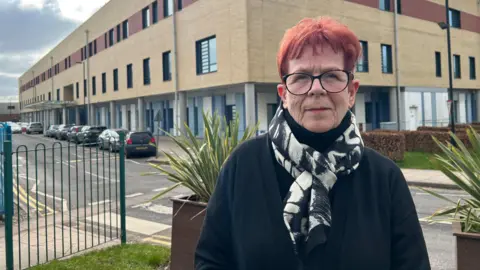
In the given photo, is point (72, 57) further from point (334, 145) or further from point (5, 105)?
point (5, 105)

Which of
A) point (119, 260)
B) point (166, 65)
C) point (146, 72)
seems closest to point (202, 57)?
point (166, 65)

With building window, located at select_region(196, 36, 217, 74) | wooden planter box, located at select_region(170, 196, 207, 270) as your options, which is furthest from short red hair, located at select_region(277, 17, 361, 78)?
building window, located at select_region(196, 36, 217, 74)

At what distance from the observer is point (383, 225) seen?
5.77ft

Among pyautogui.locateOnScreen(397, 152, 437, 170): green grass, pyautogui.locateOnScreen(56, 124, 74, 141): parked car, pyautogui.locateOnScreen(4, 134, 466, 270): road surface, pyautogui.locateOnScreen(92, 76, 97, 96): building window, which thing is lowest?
pyautogui.locateOnScreen(4, 134, 466, 270): road surface

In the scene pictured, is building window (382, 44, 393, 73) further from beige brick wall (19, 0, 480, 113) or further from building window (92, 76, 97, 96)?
building window (92, 76, 97, 96)

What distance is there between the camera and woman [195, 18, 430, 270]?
1.70 meters

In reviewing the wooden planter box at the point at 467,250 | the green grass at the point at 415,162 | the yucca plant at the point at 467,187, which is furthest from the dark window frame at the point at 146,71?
the wooden planter box at the point at 467,250

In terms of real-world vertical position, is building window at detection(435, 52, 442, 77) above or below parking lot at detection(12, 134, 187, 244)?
above

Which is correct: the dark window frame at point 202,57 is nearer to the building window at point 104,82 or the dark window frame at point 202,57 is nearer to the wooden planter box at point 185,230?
the wooden planter box at point 185,230

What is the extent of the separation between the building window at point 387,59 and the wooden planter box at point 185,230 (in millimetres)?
28260

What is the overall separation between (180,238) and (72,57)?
58338mm

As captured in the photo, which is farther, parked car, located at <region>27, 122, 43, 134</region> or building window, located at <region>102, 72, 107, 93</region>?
parked car, located at <region>27, 122, 43, 134</region>

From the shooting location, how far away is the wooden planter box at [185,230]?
4336mm

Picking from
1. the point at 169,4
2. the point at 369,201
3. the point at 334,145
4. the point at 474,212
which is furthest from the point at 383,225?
the point at 169,4
